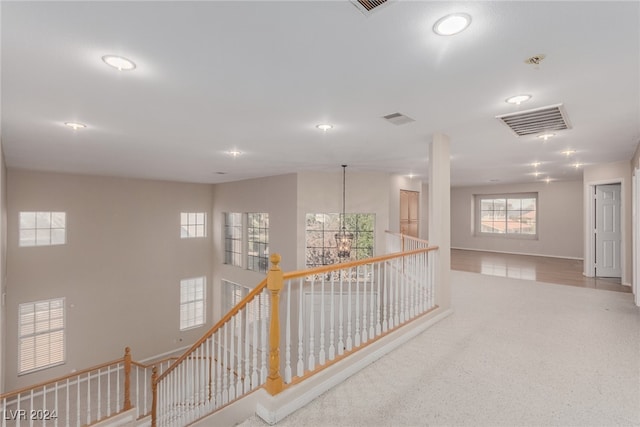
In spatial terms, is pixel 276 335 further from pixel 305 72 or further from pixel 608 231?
pixel 608 231

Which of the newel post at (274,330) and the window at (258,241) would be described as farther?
the window at (258,241)

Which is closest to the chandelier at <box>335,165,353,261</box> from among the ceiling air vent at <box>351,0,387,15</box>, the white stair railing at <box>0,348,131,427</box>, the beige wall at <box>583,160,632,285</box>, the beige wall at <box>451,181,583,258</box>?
the white stair railing at <box>0,348,131,427</box>

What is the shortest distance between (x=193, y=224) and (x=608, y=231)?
37.7 ft

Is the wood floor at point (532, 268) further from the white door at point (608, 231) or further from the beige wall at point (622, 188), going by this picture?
the beige wall at point (622, 188)

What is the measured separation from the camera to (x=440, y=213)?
14.0 ft

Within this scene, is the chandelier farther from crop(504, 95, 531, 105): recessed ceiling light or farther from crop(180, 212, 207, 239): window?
crop(180, 212, 207, 239): window

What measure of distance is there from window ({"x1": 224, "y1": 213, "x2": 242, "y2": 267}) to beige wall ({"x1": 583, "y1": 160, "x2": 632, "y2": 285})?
9.30 metres

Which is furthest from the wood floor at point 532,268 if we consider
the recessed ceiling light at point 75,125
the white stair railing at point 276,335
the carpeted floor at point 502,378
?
the recessed ceiling light at point 75,125

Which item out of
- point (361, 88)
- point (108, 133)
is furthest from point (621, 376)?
point (108, 133)

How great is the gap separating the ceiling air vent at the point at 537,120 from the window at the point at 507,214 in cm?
831

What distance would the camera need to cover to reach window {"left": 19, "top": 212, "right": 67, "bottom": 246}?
23.7 ft

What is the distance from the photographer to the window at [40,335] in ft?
23.4

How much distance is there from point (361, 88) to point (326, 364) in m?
2.43

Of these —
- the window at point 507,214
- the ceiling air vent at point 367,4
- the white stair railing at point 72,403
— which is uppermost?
the ceiling air vent at point 367,4
